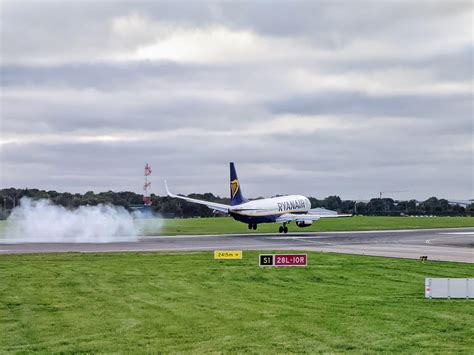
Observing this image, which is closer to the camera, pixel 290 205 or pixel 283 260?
pixel 283 260

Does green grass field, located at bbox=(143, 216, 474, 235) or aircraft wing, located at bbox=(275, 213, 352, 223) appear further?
green grass field, located at bbox=(143, 216, 474, 235)

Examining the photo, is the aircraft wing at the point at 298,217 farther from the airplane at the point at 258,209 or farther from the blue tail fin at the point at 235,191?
the blue tail fin at the point at 235,191

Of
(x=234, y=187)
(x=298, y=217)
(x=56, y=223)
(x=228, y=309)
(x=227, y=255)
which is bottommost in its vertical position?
(x=228, y=309)

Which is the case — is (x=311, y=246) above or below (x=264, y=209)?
below

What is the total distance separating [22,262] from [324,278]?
25.1 m

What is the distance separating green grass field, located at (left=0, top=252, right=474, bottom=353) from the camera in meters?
24.3

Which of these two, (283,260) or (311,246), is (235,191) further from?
(283,260)

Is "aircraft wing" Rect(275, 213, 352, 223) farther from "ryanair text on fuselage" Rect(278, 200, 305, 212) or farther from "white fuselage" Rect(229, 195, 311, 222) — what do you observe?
"ryanair text on fuselage" Rect(278, 200, 305, 212)

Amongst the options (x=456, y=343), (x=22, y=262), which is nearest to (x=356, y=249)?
(x=22, y=262)

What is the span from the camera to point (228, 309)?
31.5 m

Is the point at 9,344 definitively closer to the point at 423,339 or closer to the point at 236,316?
the point at 236,316

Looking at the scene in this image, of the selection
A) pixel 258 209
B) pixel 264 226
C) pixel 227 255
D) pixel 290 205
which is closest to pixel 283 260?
pixel 227 255

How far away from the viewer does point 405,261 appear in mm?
55812

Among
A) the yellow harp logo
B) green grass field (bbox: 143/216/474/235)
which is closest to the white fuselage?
the yellow harp logo
